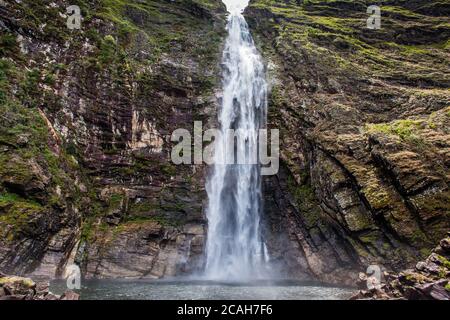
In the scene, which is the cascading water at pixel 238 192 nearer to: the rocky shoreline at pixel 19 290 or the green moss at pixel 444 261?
the green moss at pixel 444 261

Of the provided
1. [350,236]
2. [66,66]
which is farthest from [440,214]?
[66,66]

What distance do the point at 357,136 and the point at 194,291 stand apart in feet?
45.7

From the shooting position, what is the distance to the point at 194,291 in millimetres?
18797

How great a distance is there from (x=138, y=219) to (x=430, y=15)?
113ft

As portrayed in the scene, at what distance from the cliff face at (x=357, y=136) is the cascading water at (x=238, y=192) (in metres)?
1.24

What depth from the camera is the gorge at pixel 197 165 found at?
20.6m

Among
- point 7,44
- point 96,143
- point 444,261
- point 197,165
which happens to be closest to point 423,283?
point 444,261

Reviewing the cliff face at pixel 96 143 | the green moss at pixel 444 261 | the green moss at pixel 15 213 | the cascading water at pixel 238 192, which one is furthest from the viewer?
the cascading water at pixel 238 192

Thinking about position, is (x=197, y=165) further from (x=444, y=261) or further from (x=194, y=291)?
(x=444, y=261)

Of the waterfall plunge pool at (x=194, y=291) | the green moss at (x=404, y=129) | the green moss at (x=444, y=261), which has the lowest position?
the waterfall plunge pool at (x=194, y=291)

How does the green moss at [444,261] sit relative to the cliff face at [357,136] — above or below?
below

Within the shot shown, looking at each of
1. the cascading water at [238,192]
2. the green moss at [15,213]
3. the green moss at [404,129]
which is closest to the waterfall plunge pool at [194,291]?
the green moss at [15,213]

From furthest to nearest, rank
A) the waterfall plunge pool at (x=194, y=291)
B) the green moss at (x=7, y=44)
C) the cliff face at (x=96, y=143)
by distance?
the green moss at (x=7, y=44), the cliff face at (x=96, y=143), the waterfall plunge pool at (x=194, y=291)
